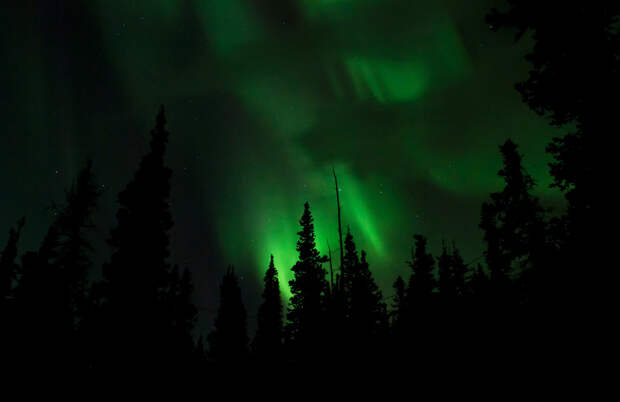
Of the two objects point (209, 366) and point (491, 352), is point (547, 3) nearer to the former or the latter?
point (491, 352)

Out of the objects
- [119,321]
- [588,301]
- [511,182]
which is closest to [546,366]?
[588,301]

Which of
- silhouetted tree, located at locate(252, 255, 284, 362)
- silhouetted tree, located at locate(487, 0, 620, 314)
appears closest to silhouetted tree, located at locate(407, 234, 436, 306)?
silhouetted tree, located at locate(252, 255, 284, 362)

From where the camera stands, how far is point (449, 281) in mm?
30062

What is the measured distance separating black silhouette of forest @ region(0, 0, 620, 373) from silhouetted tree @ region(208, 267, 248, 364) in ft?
16.1

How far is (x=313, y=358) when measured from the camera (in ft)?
69.4

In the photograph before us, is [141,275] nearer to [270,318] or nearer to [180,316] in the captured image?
[180,316]

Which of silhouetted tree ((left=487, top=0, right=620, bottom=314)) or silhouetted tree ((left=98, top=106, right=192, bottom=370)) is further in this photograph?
silhouetted tree ((left=98, top=106, right=192, bottom=370))

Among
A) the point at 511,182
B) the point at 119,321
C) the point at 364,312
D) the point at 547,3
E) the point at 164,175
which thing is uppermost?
the point at 511,182

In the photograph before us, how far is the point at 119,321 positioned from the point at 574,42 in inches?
829

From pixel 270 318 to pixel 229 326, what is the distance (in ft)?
18.7

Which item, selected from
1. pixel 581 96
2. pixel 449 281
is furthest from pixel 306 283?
pixel 581 96

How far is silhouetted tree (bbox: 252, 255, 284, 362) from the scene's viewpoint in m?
42.2

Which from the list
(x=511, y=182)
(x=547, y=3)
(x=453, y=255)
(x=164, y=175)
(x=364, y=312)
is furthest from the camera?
(x=453, y=255)

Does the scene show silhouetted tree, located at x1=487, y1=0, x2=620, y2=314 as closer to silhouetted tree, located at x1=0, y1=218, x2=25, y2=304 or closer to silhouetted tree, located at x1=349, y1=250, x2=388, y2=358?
silhouetted tree, located at x1=349, y1=250, x2=388, y2=358
